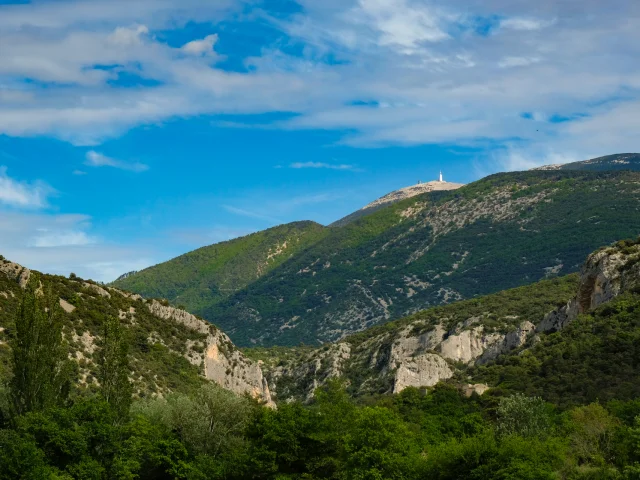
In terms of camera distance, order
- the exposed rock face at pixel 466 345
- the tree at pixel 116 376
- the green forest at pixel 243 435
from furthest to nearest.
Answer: the exposed rock face at pixel 466 345
the tree at pixel 116 376
the green forest at pixel 243 435

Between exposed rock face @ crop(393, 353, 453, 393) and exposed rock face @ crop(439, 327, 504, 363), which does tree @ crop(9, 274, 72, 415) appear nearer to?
exposed rock face @ crop(393, 353, 453, 393)

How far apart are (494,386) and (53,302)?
47790mm

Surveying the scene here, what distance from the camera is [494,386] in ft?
295

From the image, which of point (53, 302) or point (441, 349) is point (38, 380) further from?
point (441, 349)

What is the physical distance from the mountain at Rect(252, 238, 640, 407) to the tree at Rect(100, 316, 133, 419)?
38219mm

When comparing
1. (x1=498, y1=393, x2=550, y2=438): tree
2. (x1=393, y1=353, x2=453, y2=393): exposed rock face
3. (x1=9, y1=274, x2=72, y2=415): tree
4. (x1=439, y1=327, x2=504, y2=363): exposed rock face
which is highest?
(x1=9, y1=274, x2=72, y2=415): tree

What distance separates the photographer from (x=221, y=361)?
344 feet

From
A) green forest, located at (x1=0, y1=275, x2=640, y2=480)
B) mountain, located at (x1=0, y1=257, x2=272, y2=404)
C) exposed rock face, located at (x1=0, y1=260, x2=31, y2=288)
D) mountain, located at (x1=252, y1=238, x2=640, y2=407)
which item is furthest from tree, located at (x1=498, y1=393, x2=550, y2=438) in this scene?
exposed rock face, located at (x1=0, y1=260, x2=31, y2=288)

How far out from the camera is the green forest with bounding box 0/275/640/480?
55.0 meters

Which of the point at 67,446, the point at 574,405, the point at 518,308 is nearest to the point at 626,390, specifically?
the point at 574,405

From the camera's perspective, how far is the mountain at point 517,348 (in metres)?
79.7

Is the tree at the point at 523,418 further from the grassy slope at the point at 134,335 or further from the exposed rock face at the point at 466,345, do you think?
the exposed rock face at the point at 466,345

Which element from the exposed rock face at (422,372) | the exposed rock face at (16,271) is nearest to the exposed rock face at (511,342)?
the exposed rock face at (422,372)

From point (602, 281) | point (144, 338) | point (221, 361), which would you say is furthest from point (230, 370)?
point (602, 281)
